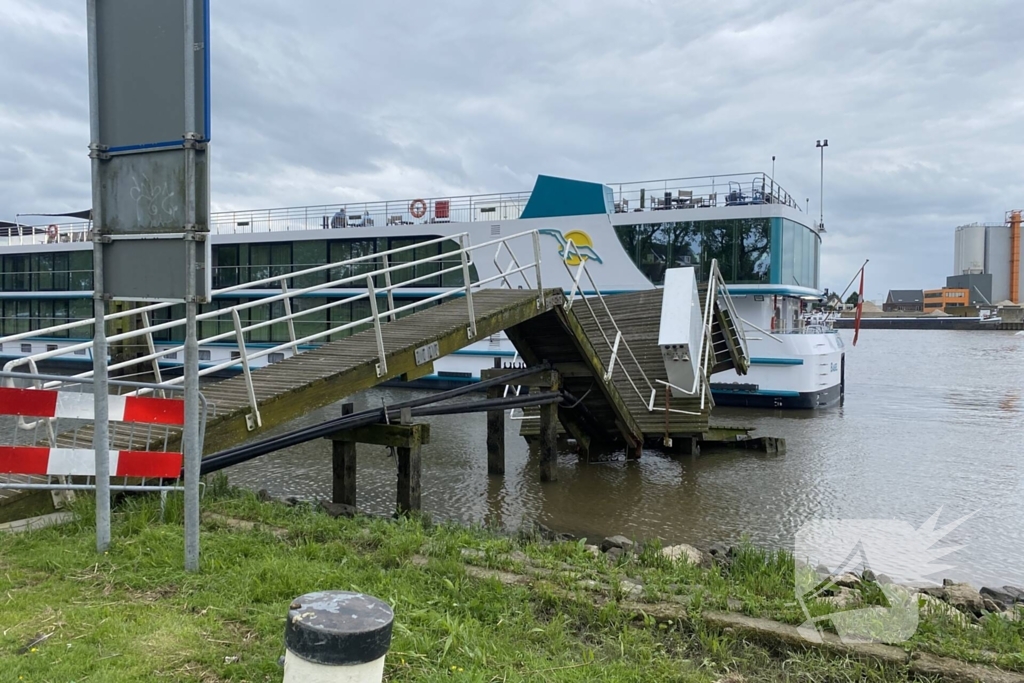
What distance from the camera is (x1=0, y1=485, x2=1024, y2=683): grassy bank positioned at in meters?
3.16

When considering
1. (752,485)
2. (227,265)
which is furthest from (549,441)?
(227,265)

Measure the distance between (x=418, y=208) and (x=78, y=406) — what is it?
20.5 metres

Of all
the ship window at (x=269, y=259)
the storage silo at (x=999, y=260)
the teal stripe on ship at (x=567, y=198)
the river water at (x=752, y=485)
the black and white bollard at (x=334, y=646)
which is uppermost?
the storage silo at (x=999, y=260)

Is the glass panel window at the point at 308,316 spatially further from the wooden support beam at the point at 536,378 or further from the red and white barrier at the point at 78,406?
the red and white barrier at the point at 78,406

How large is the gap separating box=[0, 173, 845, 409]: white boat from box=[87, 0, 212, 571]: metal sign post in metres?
13.1

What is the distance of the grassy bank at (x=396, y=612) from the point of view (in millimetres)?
3156

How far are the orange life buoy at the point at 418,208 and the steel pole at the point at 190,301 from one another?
832 inches

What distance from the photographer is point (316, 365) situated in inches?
307

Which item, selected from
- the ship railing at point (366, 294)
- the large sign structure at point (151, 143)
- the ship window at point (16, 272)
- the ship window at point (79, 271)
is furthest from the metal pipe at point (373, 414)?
the ship window at point (16, 272)

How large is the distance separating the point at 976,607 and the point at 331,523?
4606 millimetres

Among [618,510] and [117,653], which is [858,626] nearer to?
[117,653]

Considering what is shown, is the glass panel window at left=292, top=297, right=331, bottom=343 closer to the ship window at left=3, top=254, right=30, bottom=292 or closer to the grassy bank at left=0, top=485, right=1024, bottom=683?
the ship window at left=3, top=254, right=30, bottom=292

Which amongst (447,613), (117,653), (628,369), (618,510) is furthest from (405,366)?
(628,369)

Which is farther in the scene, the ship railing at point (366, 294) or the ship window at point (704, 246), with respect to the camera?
the ship window at point (704, 246)
